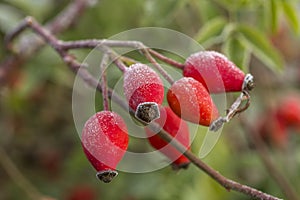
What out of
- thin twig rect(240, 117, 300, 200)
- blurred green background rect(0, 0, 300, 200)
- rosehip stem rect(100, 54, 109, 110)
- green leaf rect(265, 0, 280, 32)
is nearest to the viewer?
rosehip stem rect(100, 54, 109, 110)

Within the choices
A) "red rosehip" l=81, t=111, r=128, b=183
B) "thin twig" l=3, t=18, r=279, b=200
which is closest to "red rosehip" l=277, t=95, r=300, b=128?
"thin twig" l=3, t=18, r=279, b=200

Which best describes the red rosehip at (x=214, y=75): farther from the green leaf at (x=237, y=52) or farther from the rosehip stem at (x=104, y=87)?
the green leaf at (x=237, y=52)

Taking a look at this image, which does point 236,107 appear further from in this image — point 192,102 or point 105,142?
point 105,142

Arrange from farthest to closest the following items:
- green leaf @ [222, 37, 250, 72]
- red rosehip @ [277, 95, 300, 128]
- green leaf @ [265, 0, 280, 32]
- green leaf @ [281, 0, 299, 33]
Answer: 1. red rosehip @ [277, 95, 300, 128]
2. green leaf @ [281, 0, 299, 33]
3. green leaf @ [265, 0, 280, 32]
4. green leaf @ [222, 37, 250, 72]

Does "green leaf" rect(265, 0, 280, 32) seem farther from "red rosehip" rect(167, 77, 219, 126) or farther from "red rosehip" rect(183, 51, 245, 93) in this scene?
"red rosehip" rect(167, 77, 219, 126)

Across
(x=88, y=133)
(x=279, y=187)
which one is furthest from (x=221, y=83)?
(x=279, y=187)

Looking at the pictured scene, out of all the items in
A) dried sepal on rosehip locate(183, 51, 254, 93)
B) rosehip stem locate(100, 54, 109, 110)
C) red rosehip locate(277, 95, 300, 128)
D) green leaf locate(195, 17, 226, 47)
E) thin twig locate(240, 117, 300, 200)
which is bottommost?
red rosehip locate(277, 95, 300, 128)

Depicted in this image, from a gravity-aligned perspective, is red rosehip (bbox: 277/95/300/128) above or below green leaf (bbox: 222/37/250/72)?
below
